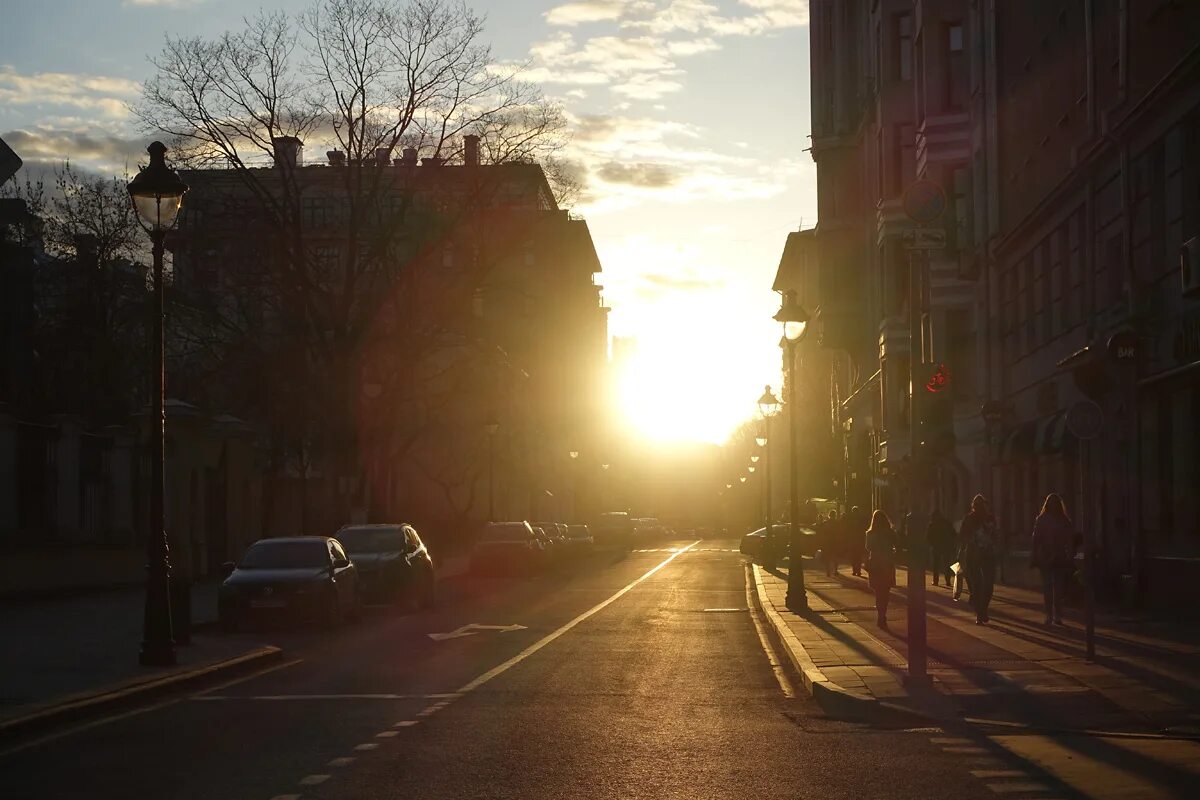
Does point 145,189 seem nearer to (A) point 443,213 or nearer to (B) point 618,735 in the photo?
(B) point 618,735

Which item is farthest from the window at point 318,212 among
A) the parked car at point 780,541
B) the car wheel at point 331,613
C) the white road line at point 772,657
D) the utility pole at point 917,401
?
the utility pole at point 917,401

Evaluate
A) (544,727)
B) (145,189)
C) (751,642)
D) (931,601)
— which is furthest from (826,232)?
(544,727)

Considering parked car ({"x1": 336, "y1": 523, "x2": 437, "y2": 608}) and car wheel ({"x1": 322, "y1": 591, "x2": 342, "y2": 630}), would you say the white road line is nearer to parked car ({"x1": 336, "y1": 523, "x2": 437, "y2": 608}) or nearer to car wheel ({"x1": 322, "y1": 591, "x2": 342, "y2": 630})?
parked car ({"x1": 336, "y1": 523, "x2": 437, "y2": 608})

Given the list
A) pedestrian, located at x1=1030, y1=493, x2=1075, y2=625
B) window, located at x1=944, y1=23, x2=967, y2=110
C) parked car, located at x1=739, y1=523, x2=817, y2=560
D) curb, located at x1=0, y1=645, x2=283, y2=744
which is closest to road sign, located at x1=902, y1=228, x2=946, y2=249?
pedestrian, located at x1=1030, y1=493, x2=1075, y2=625

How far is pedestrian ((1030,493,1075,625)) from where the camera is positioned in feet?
78.0

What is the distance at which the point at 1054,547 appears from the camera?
23812 mm

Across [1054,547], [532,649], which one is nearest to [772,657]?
[532,649]

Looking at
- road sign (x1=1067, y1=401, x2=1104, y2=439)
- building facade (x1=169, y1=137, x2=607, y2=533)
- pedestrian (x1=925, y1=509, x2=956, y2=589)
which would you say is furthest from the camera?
building facade (x1=169, y1=137, x2=607, y2=533)

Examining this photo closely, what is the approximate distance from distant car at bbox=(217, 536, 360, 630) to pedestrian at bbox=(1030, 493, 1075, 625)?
10421 mm

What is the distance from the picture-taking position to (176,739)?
42.0 ft

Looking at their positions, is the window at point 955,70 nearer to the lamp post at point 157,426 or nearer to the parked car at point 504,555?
the parked car at point 504,555

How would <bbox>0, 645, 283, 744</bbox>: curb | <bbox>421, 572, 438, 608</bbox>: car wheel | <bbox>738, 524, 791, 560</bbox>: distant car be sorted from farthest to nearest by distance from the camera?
<bbox>738, 524, 791, 560</bbox>: distant car < <bbox>421, 572, 438, 608</bbox>: car wheel < <bbox>0, 645, 283, 744</bbox>: curb

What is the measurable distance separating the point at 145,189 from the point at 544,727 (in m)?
8.53

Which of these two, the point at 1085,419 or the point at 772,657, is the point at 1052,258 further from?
the point at 1085,419
